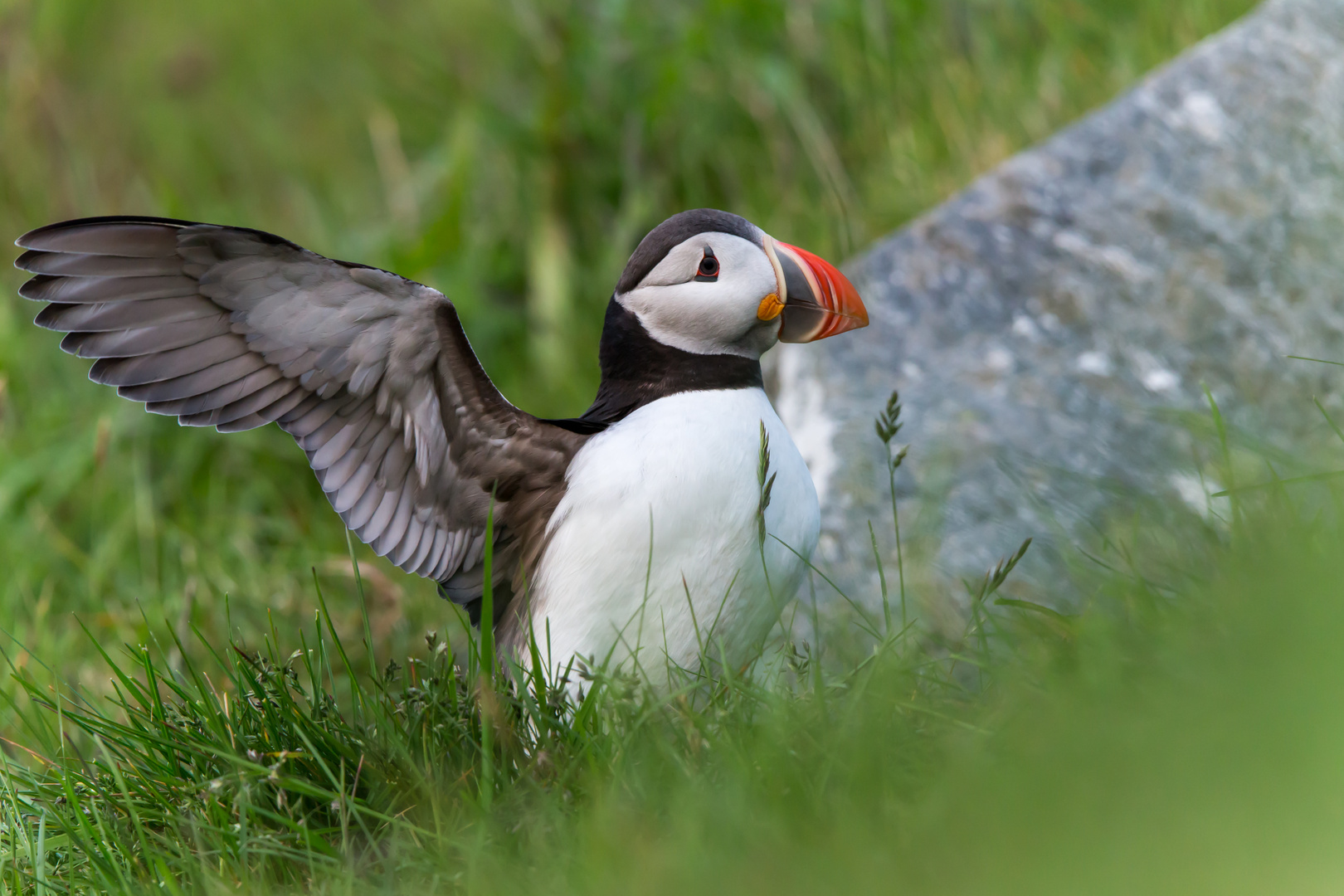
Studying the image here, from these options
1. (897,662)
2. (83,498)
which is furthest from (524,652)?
(83,498)

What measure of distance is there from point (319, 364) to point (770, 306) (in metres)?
1.10

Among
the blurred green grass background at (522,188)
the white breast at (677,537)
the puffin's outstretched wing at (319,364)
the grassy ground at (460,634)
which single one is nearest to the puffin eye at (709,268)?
the white breast at (677,537)

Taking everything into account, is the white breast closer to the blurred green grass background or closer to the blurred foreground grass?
the blurred foreground grass

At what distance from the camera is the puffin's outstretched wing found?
276 centimetres

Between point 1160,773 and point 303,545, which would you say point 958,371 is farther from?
point 303,545

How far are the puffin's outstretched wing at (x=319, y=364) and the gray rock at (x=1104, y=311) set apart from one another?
48.3 inches

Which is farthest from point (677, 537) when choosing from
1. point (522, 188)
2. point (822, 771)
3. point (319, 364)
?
point (522, 188)

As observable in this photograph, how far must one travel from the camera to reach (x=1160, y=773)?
5.88 ft

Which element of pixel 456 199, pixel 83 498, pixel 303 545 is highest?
pixel 456 199

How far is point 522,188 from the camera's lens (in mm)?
6293

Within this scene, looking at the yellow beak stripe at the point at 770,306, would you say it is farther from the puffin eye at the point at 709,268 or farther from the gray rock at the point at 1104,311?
the gray rock at the point at 1104,311

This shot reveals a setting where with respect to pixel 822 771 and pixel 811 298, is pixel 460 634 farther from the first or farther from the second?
pixel 822 771

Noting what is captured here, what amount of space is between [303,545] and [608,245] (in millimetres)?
2137

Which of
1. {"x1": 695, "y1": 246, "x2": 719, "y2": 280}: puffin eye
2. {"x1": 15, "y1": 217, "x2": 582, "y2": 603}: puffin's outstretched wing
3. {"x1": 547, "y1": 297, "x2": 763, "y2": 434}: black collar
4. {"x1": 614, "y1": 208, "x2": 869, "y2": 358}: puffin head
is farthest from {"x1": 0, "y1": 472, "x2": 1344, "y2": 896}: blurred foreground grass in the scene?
{"x1": 695, "y1": 246, "x2": 719, "y2": 280}: puffin eye
